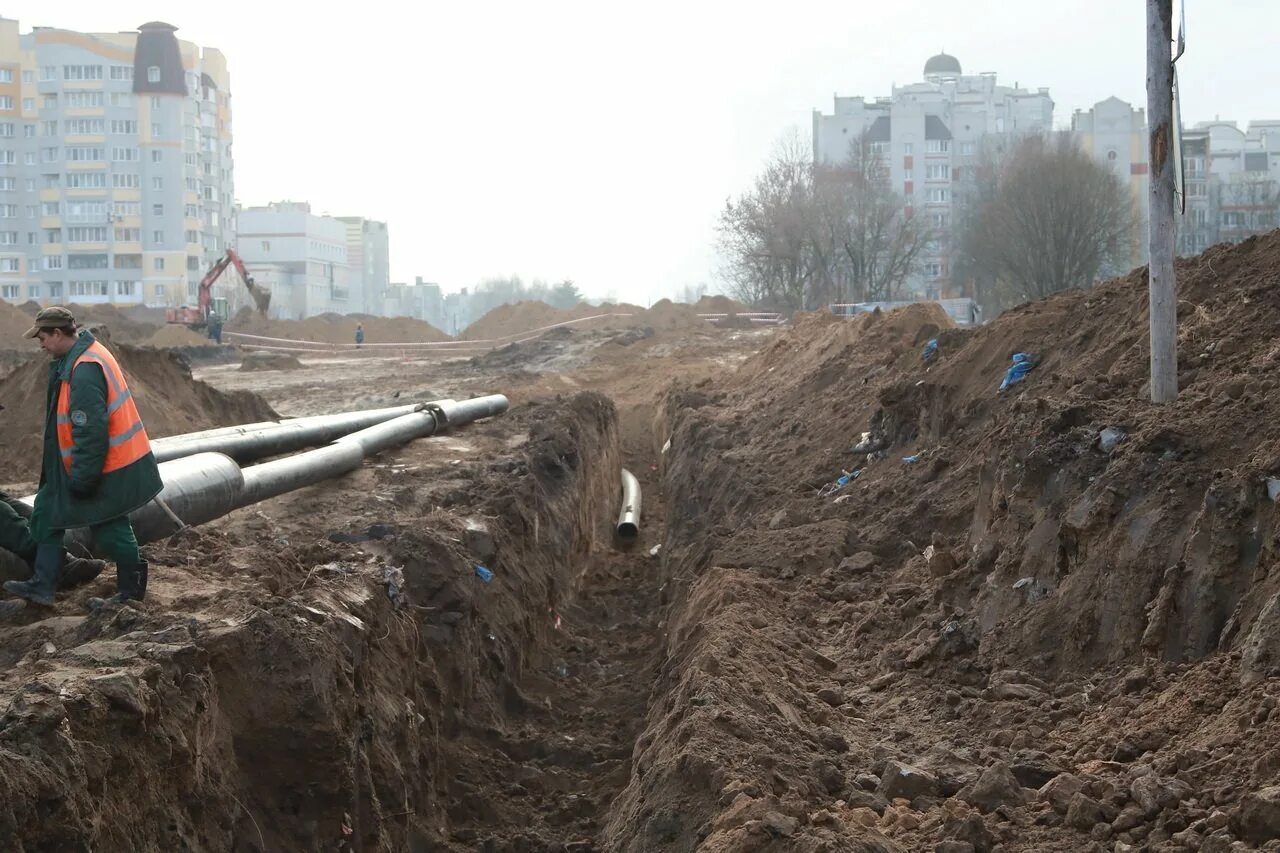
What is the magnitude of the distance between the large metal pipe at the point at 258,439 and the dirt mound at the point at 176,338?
35.6 meters

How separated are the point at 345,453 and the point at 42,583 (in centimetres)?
668

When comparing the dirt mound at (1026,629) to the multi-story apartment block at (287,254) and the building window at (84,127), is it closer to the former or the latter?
the building window at (84,127)

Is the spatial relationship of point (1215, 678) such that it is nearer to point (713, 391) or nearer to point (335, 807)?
point (335, 807)

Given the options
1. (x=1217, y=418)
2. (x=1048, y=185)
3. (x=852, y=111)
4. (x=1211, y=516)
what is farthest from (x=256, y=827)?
(x=852, y=111)

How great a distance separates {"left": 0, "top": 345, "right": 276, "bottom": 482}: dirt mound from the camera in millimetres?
15156

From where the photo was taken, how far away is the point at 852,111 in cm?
11112

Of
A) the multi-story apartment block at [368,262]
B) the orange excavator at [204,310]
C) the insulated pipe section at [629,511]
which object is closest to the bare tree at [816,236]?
the orange excavator at [204,310]

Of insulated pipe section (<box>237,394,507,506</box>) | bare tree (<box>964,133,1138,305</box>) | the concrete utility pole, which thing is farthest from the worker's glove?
bare tree (<box>964,133,1138,305</box>)

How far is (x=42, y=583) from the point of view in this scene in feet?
21.6

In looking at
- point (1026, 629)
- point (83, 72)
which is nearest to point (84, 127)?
point (83, 72)

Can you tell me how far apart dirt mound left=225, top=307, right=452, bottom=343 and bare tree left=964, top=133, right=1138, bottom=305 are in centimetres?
2548

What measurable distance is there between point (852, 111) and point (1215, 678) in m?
111

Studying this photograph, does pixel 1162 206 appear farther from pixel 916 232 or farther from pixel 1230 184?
pixel 1230 184

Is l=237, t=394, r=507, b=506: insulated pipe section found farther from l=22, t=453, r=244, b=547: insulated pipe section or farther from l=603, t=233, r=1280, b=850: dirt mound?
l=603, t=233, r=1280, b=850: dirt mound
